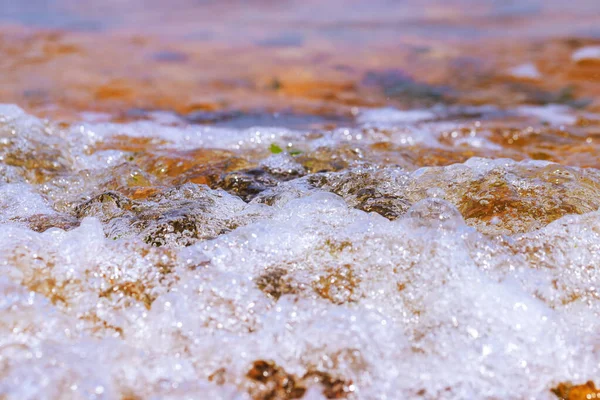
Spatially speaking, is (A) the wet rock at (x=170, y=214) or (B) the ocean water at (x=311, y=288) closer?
(B) the ocean water at (x=311, y=288)

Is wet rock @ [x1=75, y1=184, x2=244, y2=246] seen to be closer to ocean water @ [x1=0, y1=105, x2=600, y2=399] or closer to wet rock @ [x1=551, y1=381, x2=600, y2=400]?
ocean water @ [x1=0, y1=105, x2=600, y2=399]

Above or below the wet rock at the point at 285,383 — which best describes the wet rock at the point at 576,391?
below

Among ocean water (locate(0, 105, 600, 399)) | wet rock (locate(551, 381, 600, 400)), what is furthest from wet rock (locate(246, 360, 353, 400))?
wet rock (locate(551, 381, 600, 400))

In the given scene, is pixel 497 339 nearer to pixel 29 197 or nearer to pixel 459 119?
pixel 29 197

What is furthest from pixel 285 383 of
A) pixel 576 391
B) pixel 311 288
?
pixel 576 391

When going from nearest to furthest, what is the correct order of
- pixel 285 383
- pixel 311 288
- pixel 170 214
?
pixel 285 383 < pixel 311 288 < pixel 170 214

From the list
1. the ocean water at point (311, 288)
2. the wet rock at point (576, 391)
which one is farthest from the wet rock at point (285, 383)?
the wet rock at point (576, 391)

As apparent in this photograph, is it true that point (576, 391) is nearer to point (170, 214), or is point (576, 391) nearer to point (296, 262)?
point (296, 262)

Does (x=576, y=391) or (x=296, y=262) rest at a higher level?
(x=296, y=262)

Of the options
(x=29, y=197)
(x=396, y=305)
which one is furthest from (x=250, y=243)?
(x=29, y=197)

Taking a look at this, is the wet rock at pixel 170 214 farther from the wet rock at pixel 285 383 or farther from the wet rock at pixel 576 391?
the wet rock at pixel 576 391

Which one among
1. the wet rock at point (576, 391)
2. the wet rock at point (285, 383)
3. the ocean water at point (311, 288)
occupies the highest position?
the ocean water at point (311, 288)
